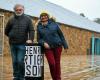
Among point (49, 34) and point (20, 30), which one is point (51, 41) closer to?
point (49, 34)

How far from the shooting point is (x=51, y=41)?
9602mm

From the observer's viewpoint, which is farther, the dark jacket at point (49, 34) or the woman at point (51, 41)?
the dark jacket at point (49, 34)

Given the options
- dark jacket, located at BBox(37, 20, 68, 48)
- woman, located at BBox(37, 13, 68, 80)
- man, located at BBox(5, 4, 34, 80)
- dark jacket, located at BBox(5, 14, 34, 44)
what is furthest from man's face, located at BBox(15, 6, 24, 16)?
dark jacket, located at BBox(37, 20, 68, 48)

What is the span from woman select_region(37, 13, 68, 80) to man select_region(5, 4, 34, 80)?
32 centimetres

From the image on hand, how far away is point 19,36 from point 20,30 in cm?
14

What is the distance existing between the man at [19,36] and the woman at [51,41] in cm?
32

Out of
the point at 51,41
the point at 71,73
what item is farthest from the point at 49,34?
the point at 71,73

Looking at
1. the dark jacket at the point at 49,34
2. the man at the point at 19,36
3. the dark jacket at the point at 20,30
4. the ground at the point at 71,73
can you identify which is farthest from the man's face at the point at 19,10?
the ground at the point at 71,73

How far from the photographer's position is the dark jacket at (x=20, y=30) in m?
A: 9.25

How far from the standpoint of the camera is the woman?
946 cm

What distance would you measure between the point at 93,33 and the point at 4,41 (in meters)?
26.1

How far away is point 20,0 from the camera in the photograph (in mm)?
35375

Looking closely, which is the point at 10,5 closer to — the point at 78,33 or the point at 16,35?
the point at 78,33

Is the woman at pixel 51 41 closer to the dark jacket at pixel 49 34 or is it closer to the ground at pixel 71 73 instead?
the dark jacket at pixel 49 34
